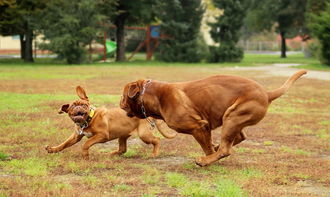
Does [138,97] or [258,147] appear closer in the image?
[138,97]

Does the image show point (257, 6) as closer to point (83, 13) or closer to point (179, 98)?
point (83, 13)

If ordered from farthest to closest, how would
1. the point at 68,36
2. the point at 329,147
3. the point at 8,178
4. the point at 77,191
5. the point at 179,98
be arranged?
1. the point at 68,36
2. the point at 329,147
3. the point at 179,98
4. the point at 8,178
5. the point at 77,191

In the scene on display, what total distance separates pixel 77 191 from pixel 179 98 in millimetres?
2142

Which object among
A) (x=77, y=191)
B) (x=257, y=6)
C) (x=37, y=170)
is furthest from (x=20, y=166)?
(x=257, y=6)

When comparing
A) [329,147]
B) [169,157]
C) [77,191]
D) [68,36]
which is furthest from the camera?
[68,36]

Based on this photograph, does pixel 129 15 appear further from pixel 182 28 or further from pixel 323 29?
pixel 323 29

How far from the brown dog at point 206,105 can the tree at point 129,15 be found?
36.8 m

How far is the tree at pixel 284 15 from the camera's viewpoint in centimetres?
5559

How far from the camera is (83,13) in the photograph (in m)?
40.7

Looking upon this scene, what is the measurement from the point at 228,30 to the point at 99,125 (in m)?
38.8

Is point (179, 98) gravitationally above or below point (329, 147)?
above

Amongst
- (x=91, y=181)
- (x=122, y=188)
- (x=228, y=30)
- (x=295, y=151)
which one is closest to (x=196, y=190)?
Result: (x=122, y=188)

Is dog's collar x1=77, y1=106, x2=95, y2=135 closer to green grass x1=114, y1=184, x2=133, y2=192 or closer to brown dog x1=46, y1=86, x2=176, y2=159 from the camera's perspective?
brown dog x1=46, y1=86, x2=176, y2=159

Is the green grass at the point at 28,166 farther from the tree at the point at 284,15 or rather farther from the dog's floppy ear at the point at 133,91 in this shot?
the tree at the point at 284,15
